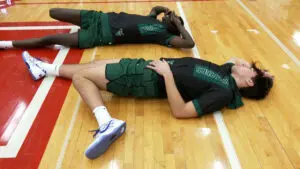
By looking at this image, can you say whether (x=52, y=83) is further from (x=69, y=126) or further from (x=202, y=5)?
(x=202, y=5)

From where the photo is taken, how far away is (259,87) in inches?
82.3

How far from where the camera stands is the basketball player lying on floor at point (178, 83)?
190cm

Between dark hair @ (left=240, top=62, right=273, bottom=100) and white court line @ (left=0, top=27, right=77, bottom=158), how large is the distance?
57.0 inches

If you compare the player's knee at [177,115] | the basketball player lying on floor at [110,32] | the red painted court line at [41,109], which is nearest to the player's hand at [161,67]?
the player's knee at [177,115]

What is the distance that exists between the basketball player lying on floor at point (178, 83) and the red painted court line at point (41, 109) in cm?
27

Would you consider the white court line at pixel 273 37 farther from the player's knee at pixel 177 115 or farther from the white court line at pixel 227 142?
the player's knee at pixel 177 115

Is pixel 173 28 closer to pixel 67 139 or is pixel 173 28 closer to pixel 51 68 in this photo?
pixel 51 68

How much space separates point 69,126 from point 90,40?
1151mm

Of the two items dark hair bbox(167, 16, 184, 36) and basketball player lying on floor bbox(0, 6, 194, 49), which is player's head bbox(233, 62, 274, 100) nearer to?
basketball player lying on floor bbox(0, 6, 194, 49)

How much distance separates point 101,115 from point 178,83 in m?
0.54

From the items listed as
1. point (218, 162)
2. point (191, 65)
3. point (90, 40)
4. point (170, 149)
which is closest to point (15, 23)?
point (90, 40)

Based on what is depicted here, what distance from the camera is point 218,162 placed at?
5.60 feet

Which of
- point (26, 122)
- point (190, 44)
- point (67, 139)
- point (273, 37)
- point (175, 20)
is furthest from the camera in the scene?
point (273, 37)

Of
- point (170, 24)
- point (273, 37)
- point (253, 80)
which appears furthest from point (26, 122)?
point (273, 37)
